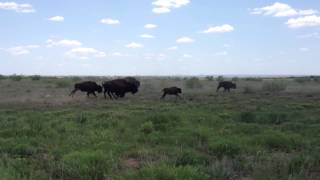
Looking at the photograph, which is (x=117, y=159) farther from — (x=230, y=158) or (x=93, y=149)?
(x=230, y=158)

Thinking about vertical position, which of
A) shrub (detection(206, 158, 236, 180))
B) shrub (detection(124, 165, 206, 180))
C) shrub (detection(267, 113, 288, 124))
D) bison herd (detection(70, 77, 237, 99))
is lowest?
shrub (detection(206, 158, 236, 180))

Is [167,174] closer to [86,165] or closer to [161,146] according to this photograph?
[86,165]

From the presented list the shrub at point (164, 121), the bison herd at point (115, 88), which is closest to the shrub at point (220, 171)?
the shrub at point (164, 121)

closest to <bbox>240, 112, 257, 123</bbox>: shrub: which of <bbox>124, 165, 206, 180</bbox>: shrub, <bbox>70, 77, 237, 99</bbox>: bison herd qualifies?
<bbox>124, 165, 206, 180</bbox>: shrub

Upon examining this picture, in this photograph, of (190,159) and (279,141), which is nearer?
(190,159)

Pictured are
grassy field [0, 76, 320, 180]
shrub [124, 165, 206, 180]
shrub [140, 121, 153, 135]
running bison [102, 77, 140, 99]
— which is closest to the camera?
shrub [124, 165, 206, 180]

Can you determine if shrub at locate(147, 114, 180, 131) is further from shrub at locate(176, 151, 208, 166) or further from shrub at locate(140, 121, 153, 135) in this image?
shrub at locate(176, 151, 208, 166)

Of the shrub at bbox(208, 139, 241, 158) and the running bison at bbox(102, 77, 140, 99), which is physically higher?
the running bison at bbox(102, 77, 140, 99)

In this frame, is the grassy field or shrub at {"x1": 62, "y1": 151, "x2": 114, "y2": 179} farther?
the grassy field

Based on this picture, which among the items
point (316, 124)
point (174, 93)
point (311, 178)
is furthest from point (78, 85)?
point (311, 178)

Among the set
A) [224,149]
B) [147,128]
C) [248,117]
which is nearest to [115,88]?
[248,117]

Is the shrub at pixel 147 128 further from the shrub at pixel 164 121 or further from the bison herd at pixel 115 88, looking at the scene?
the bison herd at pixel 115 88

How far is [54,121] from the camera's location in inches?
→ 662

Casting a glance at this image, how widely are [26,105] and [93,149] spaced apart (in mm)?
14256
